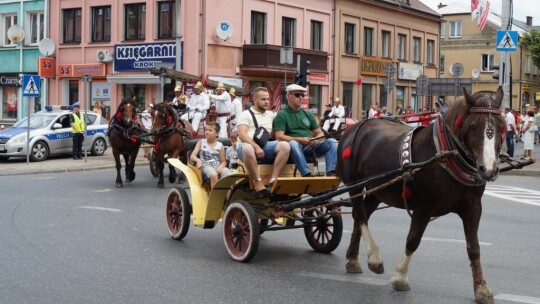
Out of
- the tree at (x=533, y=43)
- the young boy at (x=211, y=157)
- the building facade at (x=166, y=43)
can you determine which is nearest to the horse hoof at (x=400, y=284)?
the young boy at (x=211, y=157)

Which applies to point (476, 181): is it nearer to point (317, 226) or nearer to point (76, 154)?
point (317, 226)

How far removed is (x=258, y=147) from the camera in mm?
9070

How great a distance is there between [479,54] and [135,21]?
43.7 meters

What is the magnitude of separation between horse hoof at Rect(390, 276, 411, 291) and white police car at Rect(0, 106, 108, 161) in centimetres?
1842

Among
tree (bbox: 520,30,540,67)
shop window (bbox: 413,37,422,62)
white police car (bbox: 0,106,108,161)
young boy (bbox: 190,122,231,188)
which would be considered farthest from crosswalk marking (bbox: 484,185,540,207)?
tree (bbox: 520,30,540,67)

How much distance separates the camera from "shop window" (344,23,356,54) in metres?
43.8

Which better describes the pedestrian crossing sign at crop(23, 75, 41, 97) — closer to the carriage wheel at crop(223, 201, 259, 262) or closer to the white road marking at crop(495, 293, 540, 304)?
the carriage wheel at crop(223, 201, 259, 262)

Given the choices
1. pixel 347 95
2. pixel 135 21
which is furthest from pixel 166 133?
pixel 347 95

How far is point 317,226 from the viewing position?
31.8 ft

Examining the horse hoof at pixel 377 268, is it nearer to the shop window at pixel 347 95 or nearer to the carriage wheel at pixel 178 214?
the carriage wheel at pixel 178 214

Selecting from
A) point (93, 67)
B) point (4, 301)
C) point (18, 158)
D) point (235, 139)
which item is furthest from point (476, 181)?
point (93, 67)

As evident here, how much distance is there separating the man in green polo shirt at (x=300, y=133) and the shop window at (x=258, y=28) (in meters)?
27.5

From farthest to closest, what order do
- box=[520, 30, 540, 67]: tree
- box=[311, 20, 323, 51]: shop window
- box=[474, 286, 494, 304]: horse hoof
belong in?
box=[520, 30, 540, 67]: tree, box=[311, 20, 323, 51]: shop window, box=[474, 286, 494, 304]: horse hoof

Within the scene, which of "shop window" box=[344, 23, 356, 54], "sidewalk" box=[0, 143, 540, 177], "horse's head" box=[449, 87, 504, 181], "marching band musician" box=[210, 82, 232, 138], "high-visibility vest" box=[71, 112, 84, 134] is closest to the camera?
"horse's head" box=[449, 87, 504, 181]
